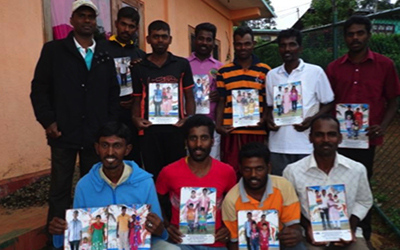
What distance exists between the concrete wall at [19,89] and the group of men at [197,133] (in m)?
1.37

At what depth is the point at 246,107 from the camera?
3.43 m

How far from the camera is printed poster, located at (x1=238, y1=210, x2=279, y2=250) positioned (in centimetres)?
257

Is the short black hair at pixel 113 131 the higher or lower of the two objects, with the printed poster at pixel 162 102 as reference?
lower

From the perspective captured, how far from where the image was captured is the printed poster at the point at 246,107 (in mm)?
3427

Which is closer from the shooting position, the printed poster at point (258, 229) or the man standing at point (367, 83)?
the printed poster at point (258, 229)

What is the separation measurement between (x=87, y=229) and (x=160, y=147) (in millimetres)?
1086

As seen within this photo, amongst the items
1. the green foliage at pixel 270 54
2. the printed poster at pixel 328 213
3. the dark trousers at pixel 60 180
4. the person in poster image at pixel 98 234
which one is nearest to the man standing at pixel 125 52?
the dark trousers at pixel 60 180

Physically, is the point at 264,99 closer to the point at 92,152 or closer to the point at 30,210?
the point at 92,152

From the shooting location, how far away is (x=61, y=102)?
9.58 feet

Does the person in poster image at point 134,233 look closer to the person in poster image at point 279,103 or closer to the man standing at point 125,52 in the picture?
the man standing at point 125,52

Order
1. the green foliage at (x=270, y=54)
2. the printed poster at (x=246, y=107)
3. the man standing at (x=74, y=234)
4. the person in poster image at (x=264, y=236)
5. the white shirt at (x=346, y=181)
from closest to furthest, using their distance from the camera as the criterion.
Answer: the man standing at (x=74, y=234), the person in poster image at (x=264, y=236), the white shirt at (x=346, y=181), the printed poster at (x=246, y=107), the green foliage at (x=270, y=54)

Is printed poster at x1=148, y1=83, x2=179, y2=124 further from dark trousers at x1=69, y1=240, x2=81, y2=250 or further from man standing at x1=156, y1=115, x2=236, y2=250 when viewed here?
dark trousers at x1=69, y1=240, x2=81, y2=250

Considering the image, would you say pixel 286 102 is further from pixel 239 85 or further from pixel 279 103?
pixel 239 85

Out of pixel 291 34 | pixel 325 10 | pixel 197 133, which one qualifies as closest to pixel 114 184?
pixel 197 133
